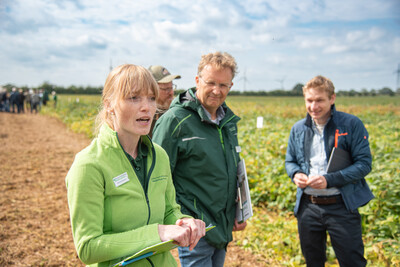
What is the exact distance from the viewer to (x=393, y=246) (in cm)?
A: 305

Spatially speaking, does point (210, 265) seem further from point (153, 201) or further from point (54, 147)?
point (54, 147)

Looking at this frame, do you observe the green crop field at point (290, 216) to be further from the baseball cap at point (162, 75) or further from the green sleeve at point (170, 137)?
the baseball cap at point (162, 75)

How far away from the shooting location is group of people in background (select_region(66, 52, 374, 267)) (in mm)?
1295

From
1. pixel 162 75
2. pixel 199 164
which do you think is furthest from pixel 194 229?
pixel 162 75

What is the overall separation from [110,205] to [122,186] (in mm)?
100

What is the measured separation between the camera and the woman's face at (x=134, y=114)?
143 centimetres

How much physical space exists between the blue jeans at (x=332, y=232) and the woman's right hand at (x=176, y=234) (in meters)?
1.74

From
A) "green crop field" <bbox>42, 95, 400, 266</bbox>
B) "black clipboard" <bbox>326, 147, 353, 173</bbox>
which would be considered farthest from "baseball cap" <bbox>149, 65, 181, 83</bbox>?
"black clipboard" <bbox>326, 147, 353, 173</bbox>

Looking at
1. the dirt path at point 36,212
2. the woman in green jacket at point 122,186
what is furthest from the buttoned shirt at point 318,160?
the woman in green jacket at point 122,186

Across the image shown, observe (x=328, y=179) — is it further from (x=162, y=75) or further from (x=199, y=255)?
(x=162, y=75)

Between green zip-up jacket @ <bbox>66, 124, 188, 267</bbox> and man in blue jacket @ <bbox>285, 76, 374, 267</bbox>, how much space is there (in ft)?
5.46

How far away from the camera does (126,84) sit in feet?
4.60

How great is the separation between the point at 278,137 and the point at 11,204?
596 centimetres

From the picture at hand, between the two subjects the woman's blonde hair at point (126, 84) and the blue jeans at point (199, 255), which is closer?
the woman's blonde hair at point (126, 84)
